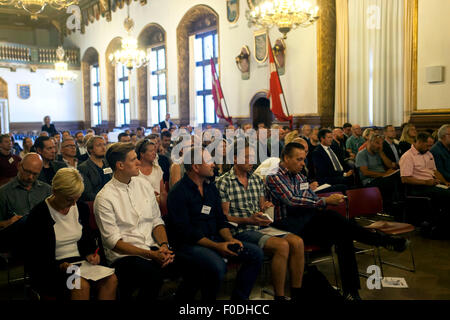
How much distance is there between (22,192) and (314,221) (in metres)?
2.52

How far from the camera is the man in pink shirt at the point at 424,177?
5.41 m

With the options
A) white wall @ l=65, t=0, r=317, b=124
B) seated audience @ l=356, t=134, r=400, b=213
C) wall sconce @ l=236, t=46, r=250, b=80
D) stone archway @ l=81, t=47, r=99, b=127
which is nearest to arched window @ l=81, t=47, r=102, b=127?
stone archway @ l=81, t=47, r=99, b=127

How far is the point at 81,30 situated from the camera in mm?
22031

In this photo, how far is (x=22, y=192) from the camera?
3814 mm

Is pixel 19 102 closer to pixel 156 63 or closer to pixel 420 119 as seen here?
pixel 156 63

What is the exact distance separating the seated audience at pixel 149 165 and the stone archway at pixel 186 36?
9538 mm

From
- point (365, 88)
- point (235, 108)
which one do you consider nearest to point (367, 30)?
point (365, 88)

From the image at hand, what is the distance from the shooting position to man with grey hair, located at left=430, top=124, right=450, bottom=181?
579cm

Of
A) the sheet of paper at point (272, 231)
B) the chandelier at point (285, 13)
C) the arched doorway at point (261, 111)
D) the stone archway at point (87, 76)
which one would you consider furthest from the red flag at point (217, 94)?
the stone archway at point (87, 76)

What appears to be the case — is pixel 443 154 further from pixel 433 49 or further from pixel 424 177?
pixel 433 49

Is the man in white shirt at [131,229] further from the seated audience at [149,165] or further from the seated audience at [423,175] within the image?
the seated audience at [423,175]

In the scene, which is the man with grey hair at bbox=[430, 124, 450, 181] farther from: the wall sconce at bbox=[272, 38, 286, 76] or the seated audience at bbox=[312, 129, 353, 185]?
the wall sconce at bbox=[272, 38, 286, 76]

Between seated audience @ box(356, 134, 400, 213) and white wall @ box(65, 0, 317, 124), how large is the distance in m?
4.30

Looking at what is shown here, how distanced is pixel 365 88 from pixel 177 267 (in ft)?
26.9
